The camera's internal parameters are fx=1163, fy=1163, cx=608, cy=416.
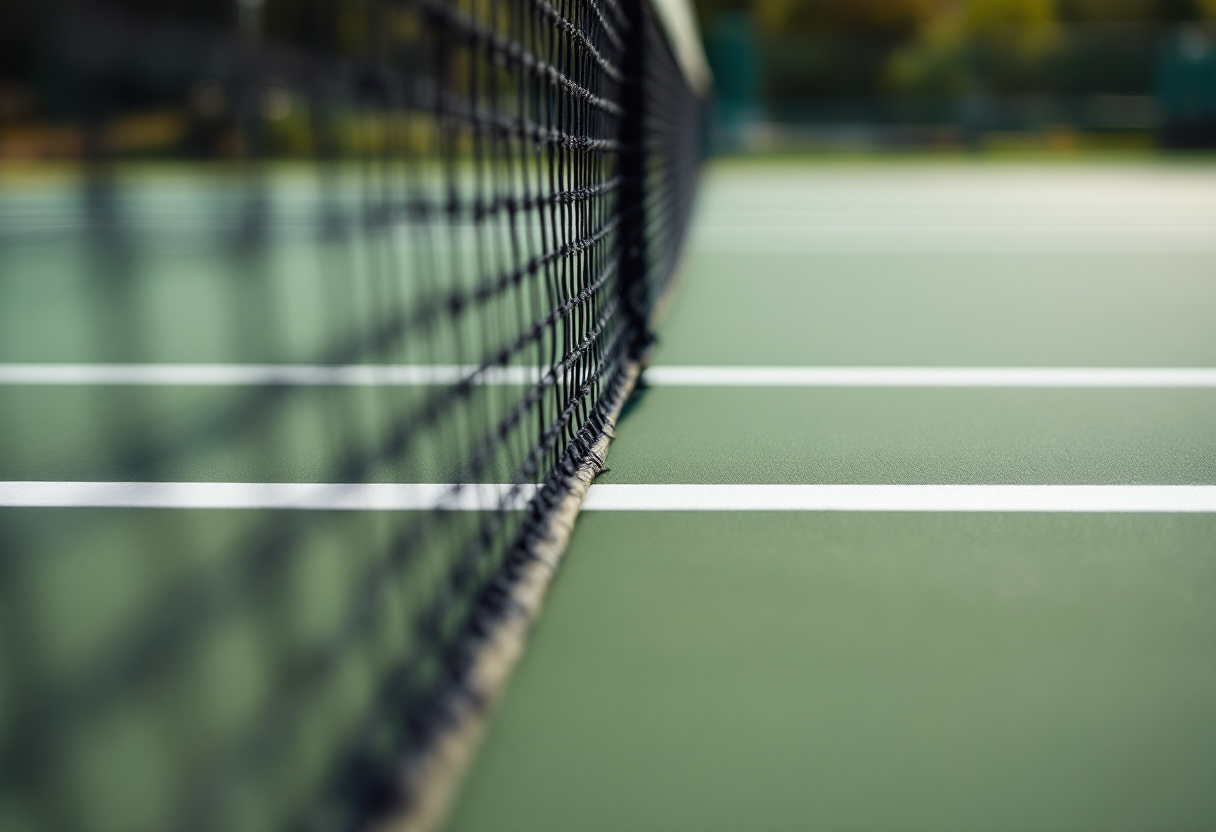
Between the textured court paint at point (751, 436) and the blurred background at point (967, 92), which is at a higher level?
the blurred background at point (967, 92)

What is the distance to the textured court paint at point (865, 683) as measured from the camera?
1056 millimetres

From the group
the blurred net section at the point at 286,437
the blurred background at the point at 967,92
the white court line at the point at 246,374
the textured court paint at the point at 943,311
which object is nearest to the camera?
the blurred net section at the point at 286,437

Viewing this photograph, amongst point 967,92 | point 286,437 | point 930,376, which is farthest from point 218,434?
point 967,92

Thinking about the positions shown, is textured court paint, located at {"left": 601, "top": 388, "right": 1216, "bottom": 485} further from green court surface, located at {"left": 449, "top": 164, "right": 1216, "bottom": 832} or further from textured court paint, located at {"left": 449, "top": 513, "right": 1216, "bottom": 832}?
textured court paint, located at {"left": 449, "top": 513, "right": 1216, "bottom": 832}

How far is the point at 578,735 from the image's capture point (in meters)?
1.17

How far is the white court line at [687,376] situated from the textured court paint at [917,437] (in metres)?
0.10

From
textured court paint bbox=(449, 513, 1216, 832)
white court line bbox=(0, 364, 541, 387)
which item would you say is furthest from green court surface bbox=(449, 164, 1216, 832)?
white court line bbox=(0, 364, 541, 387)

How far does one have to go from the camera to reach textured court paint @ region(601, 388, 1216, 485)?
2010 mm

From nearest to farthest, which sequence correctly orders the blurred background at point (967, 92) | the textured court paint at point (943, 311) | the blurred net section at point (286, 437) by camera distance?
the blurred net section at point (286, 437) < the textured court paint at point (943, 311) < the blurred background at point (967, 92)

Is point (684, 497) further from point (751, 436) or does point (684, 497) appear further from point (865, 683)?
point (865, 683)

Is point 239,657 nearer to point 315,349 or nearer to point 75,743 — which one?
point 75,743

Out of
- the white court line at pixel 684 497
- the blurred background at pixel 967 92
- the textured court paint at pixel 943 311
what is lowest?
the textured court paint at pixel 943 311

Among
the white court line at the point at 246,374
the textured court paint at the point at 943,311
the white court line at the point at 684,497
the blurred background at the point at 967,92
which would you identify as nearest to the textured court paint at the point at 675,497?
the white court line at the point at 684,497

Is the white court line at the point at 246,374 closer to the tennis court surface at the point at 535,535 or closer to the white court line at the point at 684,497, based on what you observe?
the tennis court surface at the point at 535,535
